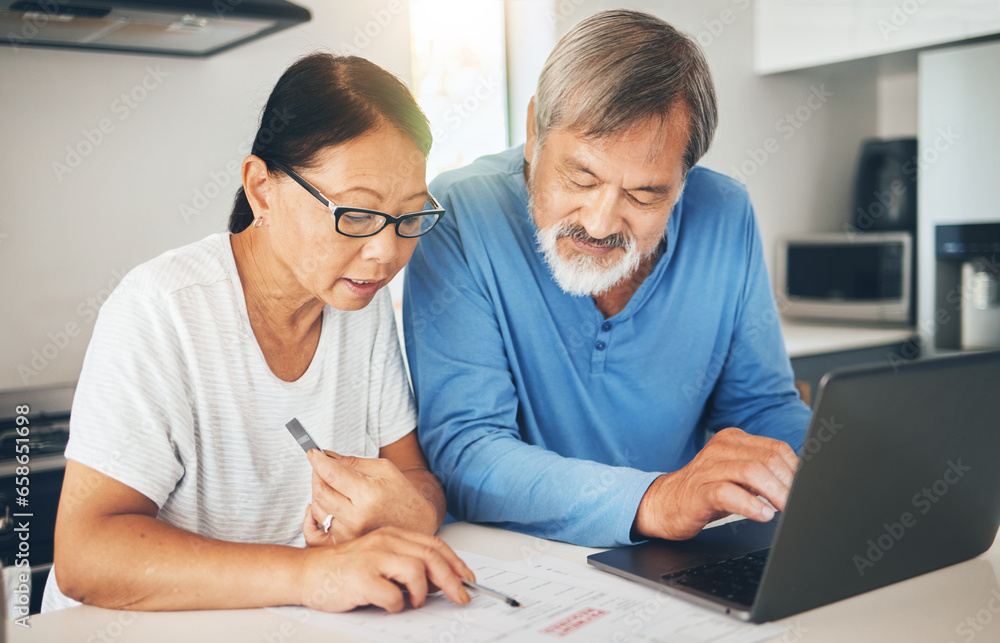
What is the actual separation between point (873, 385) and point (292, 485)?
75cm

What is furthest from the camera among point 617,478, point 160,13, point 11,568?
point 160,13

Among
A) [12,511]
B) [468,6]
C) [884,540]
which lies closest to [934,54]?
[468,6]

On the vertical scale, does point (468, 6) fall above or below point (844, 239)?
above

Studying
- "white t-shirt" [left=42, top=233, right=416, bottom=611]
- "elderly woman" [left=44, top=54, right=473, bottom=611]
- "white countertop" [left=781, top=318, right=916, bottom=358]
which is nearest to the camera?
"elderly woman" [left=44, top=54, right=473, bottom=611]

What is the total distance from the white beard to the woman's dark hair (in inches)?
9.5

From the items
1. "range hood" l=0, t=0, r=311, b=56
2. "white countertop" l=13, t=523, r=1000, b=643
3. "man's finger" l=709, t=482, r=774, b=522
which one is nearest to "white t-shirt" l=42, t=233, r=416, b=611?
"white countertop" l=13, t=523, r=1000, b=643

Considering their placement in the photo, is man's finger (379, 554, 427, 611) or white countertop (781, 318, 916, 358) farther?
white countertop (781, 318, 916, 358)

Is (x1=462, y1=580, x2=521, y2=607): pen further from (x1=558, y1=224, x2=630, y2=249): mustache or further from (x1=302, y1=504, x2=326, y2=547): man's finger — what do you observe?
(x1=558, y1=224, x2=630, y2=249): mustache

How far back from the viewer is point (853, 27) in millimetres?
3059

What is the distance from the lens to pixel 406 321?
1.23 m

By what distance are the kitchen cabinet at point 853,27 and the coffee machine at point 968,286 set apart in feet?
A: 2.12

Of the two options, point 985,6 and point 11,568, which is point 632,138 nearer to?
point 11,568

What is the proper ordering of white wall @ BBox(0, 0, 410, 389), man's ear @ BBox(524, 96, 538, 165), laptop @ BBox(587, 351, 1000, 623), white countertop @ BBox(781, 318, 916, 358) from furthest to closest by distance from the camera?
white countertop @ BBox(781, 318, 916, 358) < white wall @ BBox(0, 0, 410, 389) < man's ear @ BBox(524, 96, 538, 165) < laptop @ BBox(587, 351, 1000, 623)

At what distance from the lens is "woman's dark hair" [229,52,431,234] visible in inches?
39.5
